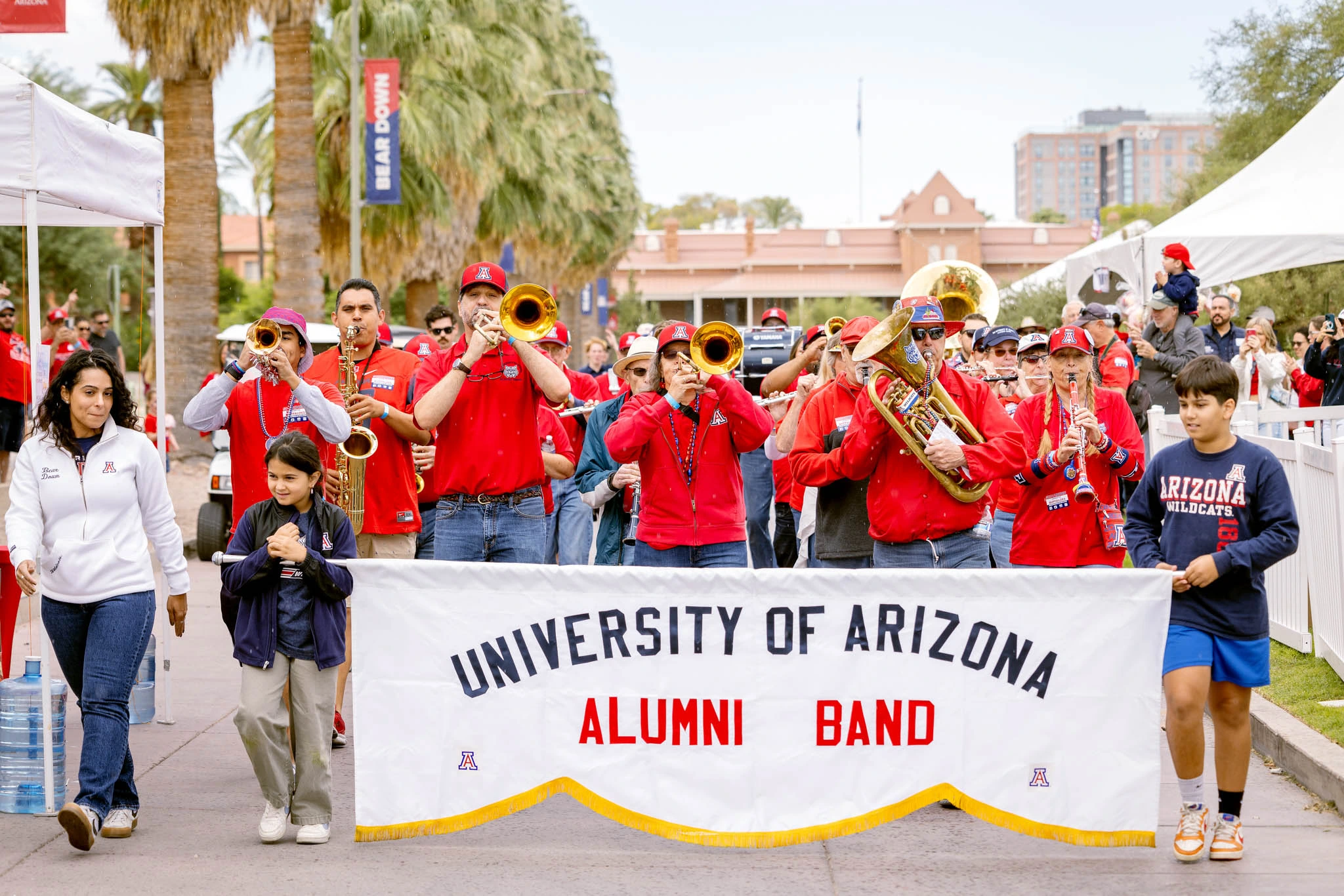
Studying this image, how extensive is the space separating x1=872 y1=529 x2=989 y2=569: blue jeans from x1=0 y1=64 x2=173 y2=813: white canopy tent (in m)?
3.51

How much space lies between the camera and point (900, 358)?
6.16m

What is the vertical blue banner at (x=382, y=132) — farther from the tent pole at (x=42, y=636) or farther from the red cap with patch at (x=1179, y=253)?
the tent pole at (x=42, y=636)

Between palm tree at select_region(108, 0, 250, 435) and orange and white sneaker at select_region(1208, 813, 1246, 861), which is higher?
palm tree at select_region(108, 0, 250, 435)

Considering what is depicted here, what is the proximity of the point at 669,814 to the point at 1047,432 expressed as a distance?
2630 mm

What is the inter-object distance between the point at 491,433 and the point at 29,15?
3695 millimetres

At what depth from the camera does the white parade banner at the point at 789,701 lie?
525cm

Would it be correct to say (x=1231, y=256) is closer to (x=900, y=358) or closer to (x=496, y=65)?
(x=900, y=358)

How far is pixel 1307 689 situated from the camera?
756 cm

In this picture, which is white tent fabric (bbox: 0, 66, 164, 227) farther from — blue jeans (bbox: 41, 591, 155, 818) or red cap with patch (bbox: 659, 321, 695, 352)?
red cap with patch (bbox: 659, 321, 695, 352)

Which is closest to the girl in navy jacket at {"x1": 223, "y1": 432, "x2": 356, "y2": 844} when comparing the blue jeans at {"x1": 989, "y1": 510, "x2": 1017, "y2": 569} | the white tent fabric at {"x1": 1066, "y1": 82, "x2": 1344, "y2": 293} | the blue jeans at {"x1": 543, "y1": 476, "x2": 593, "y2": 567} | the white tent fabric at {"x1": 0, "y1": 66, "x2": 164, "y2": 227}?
the white tent fabric at {"x1": 0, "y1": 66, "x2": 164, "y2": 227}

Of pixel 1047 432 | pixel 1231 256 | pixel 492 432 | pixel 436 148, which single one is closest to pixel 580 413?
pixel 492 432

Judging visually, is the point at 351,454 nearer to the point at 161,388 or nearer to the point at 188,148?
the point at 161,388

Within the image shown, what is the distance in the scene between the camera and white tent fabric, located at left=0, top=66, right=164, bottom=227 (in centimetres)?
618

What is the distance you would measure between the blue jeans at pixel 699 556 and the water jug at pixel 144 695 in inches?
108
